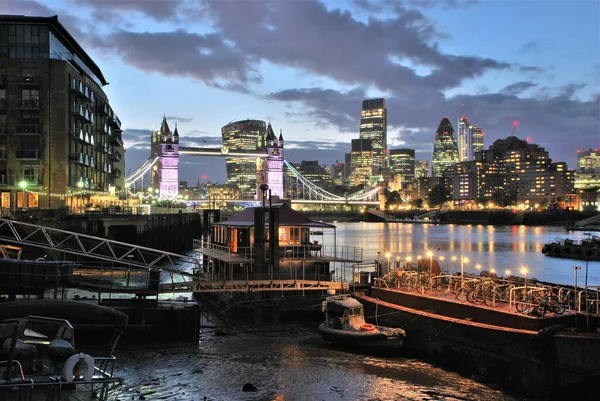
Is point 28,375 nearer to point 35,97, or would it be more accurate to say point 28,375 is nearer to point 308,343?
point 308,343

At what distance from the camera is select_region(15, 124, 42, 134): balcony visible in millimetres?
64312

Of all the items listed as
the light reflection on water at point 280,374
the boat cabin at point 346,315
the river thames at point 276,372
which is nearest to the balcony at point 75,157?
the river thames at point 276,372

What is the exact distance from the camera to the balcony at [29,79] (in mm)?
64756

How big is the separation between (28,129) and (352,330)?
51.0 meters

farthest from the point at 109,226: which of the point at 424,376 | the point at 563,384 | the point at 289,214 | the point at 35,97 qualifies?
the point at 563,384

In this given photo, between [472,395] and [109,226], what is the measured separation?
155ft

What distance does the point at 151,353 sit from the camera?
27.0 m

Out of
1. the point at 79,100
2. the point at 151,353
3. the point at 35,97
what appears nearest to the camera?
the point at 151,353

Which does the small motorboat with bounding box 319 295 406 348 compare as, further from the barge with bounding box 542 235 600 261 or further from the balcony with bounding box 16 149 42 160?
the barge with bounding box 542 235 600 261

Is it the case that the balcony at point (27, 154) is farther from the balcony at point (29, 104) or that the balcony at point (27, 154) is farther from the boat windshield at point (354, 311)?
the boat windshield at point (354, 311)

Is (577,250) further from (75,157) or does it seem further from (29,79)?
(29,79)

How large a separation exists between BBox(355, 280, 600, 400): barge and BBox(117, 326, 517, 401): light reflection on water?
1.13 meters

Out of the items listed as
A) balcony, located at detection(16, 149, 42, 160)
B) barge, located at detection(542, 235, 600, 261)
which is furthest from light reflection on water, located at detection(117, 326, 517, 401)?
barge, located at detection(542, 235, 600, 261)

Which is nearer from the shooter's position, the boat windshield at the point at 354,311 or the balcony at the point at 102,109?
the boat windshield at the point at 354,311
